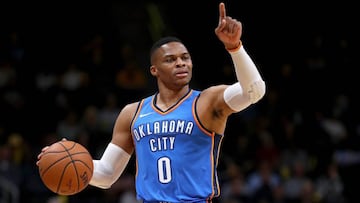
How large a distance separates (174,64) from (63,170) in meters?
1.18

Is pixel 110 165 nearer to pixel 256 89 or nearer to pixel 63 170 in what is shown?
pixel 63 170

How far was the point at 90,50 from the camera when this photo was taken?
15039mm

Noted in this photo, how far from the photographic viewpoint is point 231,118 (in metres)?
14.0

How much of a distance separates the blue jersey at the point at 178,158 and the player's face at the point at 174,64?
0.64 feet

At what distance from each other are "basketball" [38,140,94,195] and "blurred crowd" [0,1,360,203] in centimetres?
572

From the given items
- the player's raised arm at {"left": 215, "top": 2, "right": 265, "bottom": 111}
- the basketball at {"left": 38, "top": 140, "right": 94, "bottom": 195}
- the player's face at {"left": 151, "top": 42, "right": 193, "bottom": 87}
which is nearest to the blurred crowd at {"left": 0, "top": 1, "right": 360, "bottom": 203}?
the basketball at {"left": 38, "top": 140, "right": 94, "bottom": 195}

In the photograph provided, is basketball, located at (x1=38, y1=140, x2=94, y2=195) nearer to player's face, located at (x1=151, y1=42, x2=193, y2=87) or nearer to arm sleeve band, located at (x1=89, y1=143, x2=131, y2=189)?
arm sleeve band, located at (x1=89, y1=143, x2=131, y2=189)

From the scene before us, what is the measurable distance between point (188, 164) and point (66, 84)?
8.56 metres

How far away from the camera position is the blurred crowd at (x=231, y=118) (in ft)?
40.6

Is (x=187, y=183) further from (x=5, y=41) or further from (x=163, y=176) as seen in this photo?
(x=5, y=41)

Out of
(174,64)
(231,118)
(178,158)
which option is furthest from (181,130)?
(231,118)

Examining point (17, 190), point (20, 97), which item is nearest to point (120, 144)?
point (17, 190)

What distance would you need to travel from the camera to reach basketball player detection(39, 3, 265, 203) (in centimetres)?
573

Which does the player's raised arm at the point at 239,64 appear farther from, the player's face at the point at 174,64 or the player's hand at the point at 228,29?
the player's face at the point at 174,64
